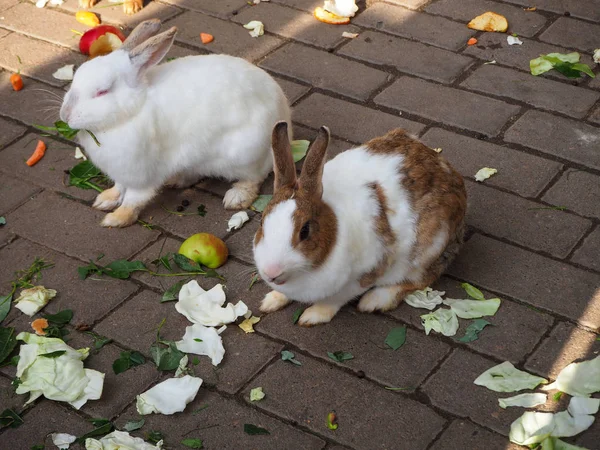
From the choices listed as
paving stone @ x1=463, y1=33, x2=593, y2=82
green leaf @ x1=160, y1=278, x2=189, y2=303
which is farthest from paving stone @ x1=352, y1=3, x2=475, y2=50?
green leaf @ x1=160, y1=278, x2=189, y2=303

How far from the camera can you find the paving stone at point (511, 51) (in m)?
5.59

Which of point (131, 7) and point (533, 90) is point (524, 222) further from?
point (131, 7)

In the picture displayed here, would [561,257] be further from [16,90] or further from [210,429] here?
[16,90]

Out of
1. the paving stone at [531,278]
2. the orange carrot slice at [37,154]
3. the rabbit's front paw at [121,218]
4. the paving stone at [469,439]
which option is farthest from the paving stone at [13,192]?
the paving stone at [469,439]

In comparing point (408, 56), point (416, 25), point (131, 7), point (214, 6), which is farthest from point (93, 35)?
point (416, 25)

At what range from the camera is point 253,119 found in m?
4.51

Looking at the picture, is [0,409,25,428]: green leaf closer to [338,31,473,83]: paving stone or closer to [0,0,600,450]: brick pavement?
[0,0,600,450]: brick pavement

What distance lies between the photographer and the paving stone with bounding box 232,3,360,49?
5.91 m

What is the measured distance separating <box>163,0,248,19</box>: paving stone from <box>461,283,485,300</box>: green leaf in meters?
3.06

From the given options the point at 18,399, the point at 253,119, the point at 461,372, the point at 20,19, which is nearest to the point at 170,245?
the point at 253,119

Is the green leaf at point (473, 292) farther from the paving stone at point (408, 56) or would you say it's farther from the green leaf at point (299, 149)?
the paving stone at point (408, 56)

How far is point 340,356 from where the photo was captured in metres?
3.78

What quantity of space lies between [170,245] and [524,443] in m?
2.02

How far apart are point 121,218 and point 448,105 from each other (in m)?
2.07
